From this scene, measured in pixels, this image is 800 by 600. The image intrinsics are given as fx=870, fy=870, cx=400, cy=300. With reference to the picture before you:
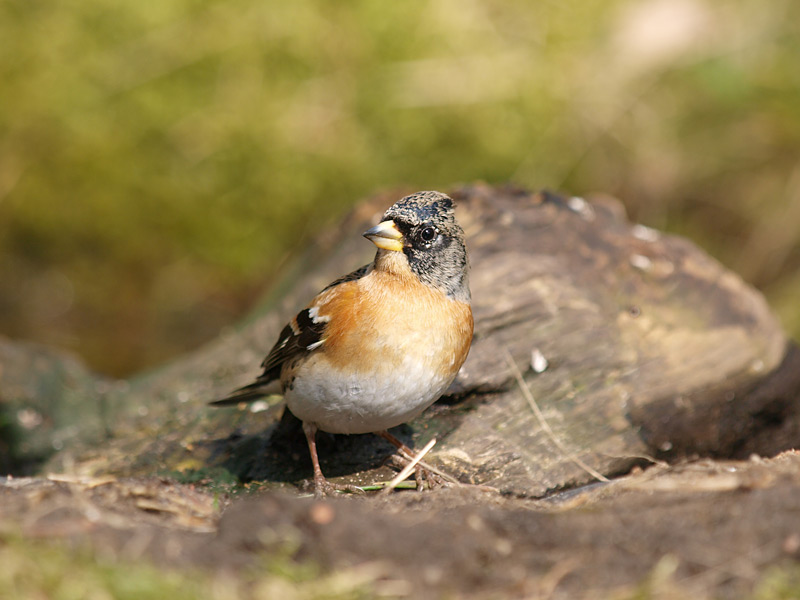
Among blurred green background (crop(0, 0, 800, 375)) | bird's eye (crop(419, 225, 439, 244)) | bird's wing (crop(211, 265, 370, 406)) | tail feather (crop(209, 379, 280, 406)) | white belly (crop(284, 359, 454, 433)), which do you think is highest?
blurred green background (crop(0, 0, 800, 375))

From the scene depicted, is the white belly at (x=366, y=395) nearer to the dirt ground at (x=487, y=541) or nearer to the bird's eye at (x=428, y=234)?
the bird's eye at (x=428, y=234)

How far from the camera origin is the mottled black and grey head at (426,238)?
3924 millimetres

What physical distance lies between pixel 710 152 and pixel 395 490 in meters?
6.40

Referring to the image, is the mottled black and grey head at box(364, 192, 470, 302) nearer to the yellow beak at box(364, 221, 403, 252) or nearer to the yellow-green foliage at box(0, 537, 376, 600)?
the yellow beak at box(364, 221, 403, 252)

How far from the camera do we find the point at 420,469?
154 inches

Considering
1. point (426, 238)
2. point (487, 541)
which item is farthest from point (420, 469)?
point (487, 541)

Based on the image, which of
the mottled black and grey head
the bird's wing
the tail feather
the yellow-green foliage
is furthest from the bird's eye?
the yellow-green foliage

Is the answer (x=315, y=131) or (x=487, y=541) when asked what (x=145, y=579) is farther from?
(x=315, y=131)

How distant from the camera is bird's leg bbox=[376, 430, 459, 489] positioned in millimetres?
3896

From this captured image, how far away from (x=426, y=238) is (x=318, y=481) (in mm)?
1212

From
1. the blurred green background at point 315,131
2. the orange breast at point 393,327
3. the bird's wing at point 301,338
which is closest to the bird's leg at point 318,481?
the bird's wing at point 301,338

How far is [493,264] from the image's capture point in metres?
5.04

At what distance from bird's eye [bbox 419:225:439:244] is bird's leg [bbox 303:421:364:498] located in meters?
1.01

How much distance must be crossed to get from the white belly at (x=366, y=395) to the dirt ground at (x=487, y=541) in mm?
874
